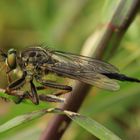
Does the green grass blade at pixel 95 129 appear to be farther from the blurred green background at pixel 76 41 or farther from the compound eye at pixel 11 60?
the blurred green background at pixel 76 41

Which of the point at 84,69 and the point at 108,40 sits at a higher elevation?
the point at 108,40

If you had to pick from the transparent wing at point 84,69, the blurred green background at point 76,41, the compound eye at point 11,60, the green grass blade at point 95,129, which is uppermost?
the transparent wing at point 84,69

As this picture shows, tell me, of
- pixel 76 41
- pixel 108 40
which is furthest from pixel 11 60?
pixel 76 41

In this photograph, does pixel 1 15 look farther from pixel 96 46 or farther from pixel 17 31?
pixel 96 46

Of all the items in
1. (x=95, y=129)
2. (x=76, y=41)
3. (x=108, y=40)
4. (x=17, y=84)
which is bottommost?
(x=76, y=41)

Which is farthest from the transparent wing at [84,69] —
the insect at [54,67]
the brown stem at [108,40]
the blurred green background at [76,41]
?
the blurred green background at [76,41]

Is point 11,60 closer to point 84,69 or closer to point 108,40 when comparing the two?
point 84,69
